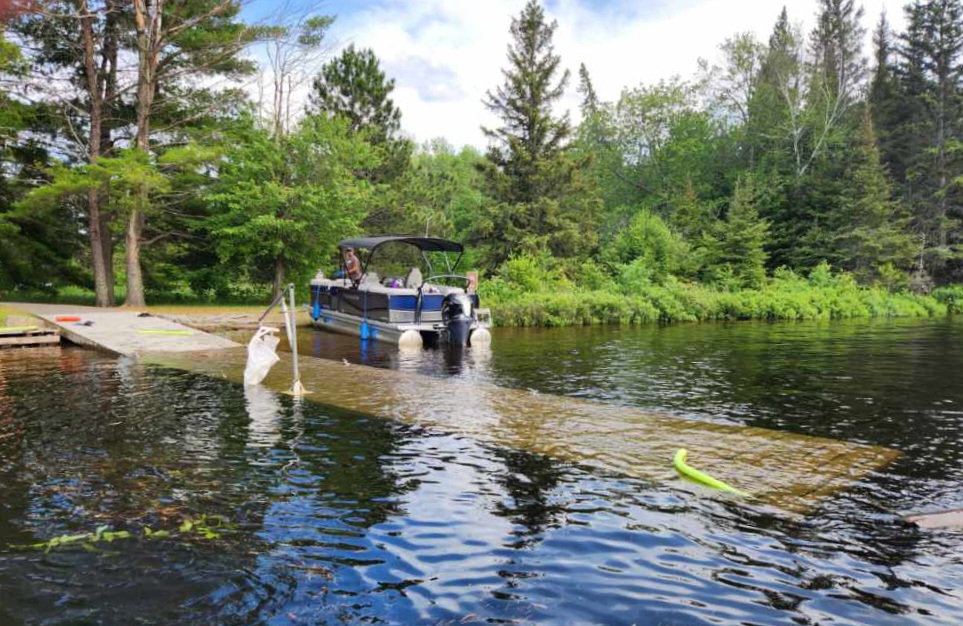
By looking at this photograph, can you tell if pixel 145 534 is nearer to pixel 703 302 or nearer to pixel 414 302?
pixel 414 302

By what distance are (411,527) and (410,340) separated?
12.6 metres

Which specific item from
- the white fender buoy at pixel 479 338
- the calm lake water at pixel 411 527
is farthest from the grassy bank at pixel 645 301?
the calm lake water at pixel 411 527

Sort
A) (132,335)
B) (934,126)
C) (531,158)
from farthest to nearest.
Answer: (934,126)
(531,158)
(132,335)

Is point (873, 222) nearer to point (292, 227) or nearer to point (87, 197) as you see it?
point (292, 227)

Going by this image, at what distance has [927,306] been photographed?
3728 centimetres

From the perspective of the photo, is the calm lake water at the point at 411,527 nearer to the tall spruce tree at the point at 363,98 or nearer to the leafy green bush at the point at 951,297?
the tall spruce tree at the point at 363,98

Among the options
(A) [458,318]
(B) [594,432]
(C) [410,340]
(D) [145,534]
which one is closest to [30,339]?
(C) [410,340]

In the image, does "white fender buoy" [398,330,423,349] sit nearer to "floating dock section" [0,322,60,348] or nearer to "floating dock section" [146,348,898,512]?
"floating dock section" [146,348,898,512]

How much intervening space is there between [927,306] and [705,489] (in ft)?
127

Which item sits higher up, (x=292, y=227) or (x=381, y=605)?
(x=292, y=227)

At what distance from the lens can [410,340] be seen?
57.6ft

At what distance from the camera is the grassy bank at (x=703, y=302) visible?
26297 mm

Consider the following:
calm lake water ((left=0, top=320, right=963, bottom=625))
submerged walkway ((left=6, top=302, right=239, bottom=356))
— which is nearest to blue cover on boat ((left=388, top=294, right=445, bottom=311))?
submerged walkway ((left=6, top=302, right=239, bottom=356))

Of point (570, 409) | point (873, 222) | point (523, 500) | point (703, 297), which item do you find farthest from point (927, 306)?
point (523, 500)
